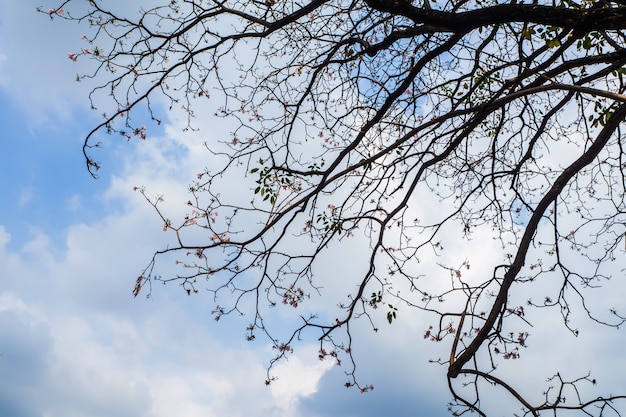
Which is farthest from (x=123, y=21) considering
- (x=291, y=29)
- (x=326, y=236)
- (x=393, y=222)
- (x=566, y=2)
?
(x=566, y=2)

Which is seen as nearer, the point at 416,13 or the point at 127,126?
the point at 416,13

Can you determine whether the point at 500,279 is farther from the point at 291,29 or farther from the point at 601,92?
the point at 291,29

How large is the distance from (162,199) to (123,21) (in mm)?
1556

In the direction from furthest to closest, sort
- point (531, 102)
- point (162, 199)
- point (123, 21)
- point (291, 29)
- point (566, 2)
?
point (531, 102) < point (291, 29) < point (123, 21) < point (162, 199) < point (566, 2)

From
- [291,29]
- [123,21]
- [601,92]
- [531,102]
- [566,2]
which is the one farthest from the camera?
[531,102]

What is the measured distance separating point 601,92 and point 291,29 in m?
3.03

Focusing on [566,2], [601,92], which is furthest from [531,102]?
[601,92]

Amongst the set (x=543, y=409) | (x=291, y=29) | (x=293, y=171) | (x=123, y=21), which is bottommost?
(x=543, y=409)

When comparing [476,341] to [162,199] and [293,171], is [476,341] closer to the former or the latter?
[293,171]

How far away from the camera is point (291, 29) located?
5.46m

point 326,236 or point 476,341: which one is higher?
point 326,236

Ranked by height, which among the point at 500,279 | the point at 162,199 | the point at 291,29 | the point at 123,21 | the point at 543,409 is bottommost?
the point at 543,409

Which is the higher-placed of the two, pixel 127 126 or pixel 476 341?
pixel 127 126

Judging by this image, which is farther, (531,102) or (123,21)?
(531,102)
